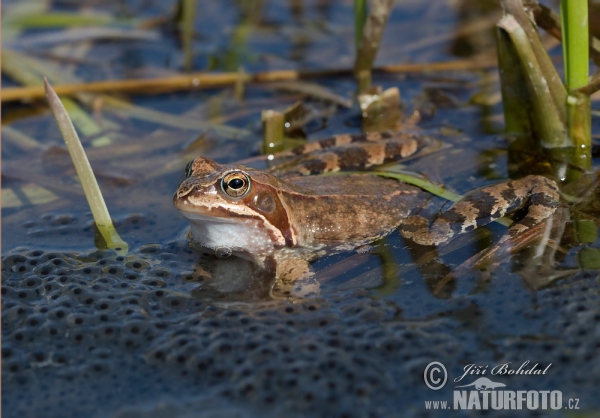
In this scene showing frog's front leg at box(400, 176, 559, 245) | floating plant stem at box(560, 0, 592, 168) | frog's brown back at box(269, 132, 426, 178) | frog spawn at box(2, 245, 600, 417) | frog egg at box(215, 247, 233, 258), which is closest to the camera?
frog spawn at box(2, 245, 600, 417)

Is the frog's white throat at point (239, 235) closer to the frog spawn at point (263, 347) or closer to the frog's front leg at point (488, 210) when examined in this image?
the frog spawn at point (263, 347)

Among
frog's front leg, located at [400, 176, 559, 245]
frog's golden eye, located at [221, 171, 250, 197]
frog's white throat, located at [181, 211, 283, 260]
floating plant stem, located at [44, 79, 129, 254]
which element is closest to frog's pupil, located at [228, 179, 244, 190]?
frog's golden eye, located at [221, 171, 250, 197]

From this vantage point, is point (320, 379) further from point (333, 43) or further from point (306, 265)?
point (333, 43)

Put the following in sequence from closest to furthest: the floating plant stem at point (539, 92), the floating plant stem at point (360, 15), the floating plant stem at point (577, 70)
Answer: the floating plant stem at point (577, 70)
the floating plant stem at point (539, 92)
the floating plant stem at point (360, 15)

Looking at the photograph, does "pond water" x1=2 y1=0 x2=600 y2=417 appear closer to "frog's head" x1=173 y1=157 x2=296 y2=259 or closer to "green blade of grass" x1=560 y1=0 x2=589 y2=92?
"frog's head" x1=173 y1=157 x2=296 y2=259

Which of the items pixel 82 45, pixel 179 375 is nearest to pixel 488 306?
pixel 179 375

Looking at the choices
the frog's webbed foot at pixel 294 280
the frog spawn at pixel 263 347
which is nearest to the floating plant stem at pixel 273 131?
the frog's webbed foot at pixel 294 280
